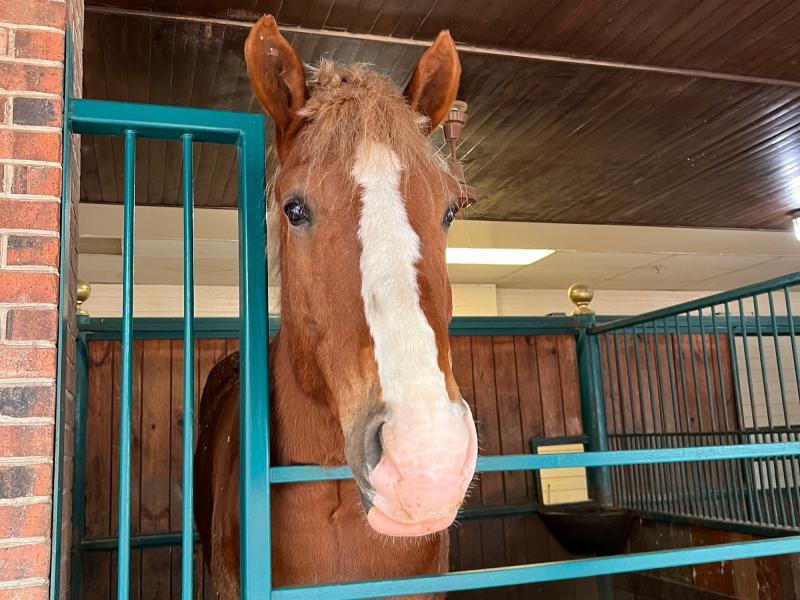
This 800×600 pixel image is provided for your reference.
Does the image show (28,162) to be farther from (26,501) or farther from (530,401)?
(530,401)

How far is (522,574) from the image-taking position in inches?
43.6

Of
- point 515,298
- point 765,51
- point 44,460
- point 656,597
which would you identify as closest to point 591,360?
point 656,597

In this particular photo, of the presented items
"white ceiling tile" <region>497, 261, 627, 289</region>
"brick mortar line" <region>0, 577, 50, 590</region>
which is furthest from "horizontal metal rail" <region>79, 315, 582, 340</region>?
"white ceiling tile" <region>497, 261, 627, 289</region>

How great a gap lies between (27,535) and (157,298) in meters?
6.93

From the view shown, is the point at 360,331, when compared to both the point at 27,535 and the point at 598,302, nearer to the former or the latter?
the point at 27,535

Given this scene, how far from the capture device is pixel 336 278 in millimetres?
1054

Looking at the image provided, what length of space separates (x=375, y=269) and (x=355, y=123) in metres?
0.31

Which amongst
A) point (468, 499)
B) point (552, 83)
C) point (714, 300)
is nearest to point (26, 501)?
point (714, 300)

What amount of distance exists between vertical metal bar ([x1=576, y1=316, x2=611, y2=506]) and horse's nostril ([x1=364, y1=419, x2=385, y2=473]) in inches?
103

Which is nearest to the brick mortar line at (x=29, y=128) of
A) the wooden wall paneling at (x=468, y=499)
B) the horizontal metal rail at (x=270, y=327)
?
the horizontal metal rail at (x=270, y=327)

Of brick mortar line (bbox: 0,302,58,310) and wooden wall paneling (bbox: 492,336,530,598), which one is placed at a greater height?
brick mortar line (bbox: 0,302,58,310)

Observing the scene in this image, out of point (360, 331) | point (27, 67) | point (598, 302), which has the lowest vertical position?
point (360, 331)

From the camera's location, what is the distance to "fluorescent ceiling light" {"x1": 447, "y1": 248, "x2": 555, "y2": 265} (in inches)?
259

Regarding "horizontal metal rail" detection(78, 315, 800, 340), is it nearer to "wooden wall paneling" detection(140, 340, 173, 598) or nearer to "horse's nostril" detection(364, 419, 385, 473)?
"wooden wall paneling" detection(140, 340, 173, 598)
